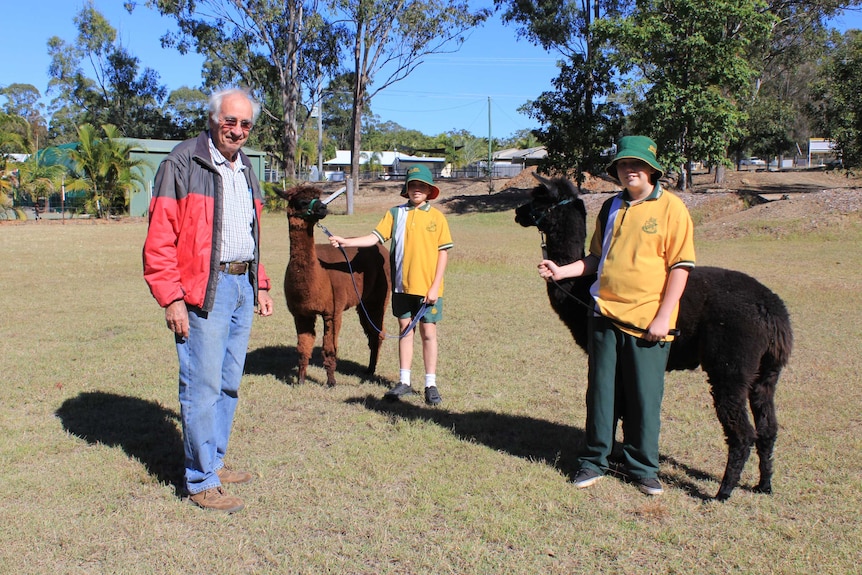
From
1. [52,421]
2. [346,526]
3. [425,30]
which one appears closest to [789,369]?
[346,526]

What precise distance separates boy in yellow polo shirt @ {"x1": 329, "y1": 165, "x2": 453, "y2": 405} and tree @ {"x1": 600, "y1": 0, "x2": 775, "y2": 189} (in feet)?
72.3

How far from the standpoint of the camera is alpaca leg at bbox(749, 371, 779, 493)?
4.35 m

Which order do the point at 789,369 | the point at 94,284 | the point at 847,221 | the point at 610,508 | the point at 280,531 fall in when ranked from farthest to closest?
the point at 847,221 < the point at 94,284 < the point at 789,369 < the point at 610,508 < the point at 280,531

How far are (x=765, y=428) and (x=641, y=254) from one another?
1395 mm

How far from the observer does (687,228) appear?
3990 millimetres

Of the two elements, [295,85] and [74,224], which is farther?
[295,85]

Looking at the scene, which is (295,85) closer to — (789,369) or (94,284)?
(94,284)

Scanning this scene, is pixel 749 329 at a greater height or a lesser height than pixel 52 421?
greater

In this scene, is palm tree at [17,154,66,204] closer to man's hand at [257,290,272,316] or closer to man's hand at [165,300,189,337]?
man's hand at [257,290,272,316]

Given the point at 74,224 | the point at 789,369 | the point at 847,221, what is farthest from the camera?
the point at 74,224

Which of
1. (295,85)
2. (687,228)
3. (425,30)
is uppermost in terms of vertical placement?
(425,30)

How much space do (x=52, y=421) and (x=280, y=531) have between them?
2.81 metres

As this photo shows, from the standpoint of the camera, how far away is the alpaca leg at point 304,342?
22.1ft

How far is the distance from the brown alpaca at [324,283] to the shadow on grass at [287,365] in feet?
0.53
